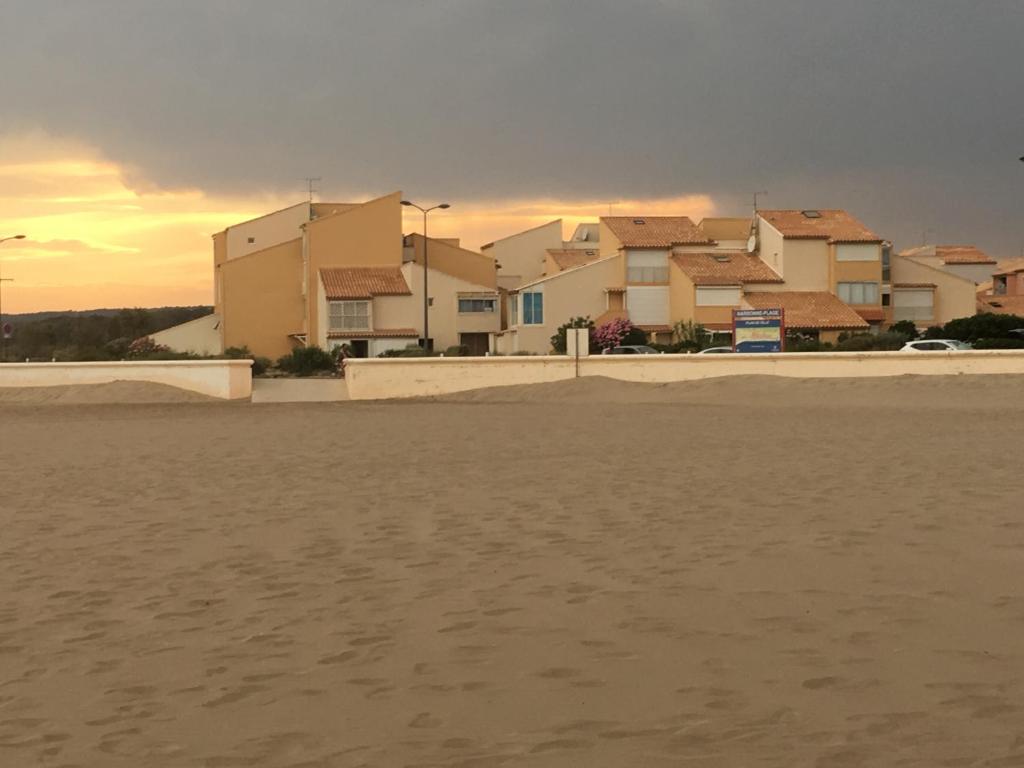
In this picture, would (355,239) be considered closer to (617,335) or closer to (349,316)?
(349,316)

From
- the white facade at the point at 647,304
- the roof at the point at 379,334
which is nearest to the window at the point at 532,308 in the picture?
the white facade at the point at 647,304

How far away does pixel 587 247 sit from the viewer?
95312 mm

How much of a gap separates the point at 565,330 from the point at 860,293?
62.5 ft

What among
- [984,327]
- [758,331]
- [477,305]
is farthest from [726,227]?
[758,331]

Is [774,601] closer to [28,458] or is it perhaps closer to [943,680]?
[943,680]

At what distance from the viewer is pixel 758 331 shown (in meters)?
39.5

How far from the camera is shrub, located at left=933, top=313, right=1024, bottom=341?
58806mm

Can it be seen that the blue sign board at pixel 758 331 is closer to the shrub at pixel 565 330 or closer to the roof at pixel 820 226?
the shrub at pixel 565 330

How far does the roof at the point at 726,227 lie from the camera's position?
8319 cm

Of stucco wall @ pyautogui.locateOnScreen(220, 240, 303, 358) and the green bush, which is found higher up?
stucco wall @ pyautogui.locateOnScreen(220, 240, 303, 358)

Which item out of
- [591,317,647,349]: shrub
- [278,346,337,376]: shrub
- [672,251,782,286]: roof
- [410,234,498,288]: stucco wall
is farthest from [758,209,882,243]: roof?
[278,346,337,376]: shrub

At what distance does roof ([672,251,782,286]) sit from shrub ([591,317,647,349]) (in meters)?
4.35

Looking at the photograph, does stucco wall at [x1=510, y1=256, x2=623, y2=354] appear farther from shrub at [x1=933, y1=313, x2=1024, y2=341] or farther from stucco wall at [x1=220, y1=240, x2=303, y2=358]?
shrub at [x1=933, y1=313, x2=1024, y2=341]

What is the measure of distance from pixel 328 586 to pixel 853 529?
466 cm
